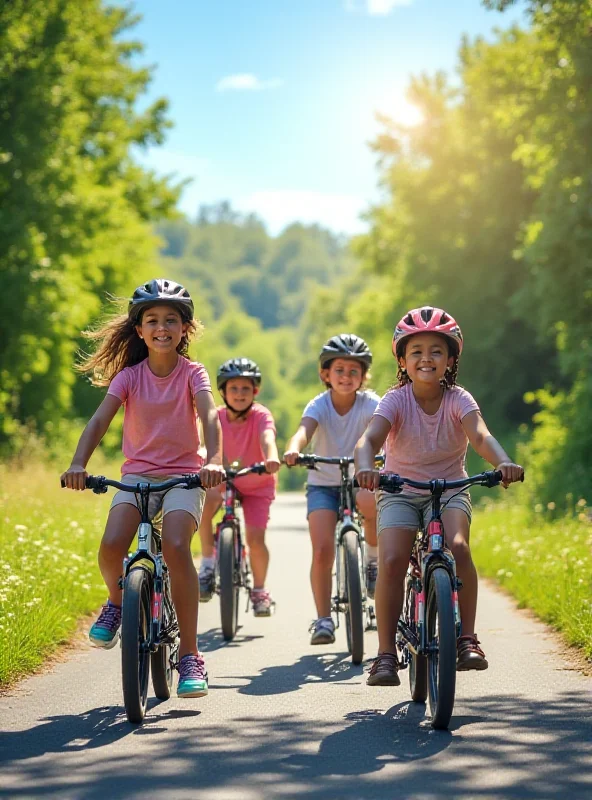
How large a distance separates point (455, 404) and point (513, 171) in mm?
23990

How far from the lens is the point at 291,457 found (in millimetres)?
8375

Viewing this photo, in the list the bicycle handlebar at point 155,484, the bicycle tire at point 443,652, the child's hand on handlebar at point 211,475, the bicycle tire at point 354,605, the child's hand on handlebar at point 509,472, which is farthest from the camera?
the bicycle tire at point 354,605

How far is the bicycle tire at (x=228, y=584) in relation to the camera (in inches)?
370

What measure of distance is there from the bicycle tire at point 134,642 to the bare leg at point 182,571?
0.88 ft

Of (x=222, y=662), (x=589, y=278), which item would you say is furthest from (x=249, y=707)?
(x=589, y=278)

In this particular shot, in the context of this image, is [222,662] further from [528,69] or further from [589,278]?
[528,69]

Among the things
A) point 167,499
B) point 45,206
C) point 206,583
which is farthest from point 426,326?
point 45,206

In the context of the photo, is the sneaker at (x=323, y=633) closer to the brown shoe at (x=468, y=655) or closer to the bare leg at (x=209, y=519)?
the bare leg at (x=209, y=519)

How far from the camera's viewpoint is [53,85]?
2584cm

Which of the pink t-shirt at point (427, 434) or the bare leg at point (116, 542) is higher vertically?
the pink t-shirt at point (427, 434)

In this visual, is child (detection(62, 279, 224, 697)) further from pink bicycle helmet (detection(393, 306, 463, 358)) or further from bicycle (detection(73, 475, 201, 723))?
pink bicycle helmet (detection(393, 306, 463, 358))

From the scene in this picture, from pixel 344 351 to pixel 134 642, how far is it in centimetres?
385

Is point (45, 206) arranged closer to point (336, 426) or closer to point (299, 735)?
point (336, 426)

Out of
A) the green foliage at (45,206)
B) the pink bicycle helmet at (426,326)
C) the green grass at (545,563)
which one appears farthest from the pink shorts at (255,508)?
the green foliage at (45,206)
